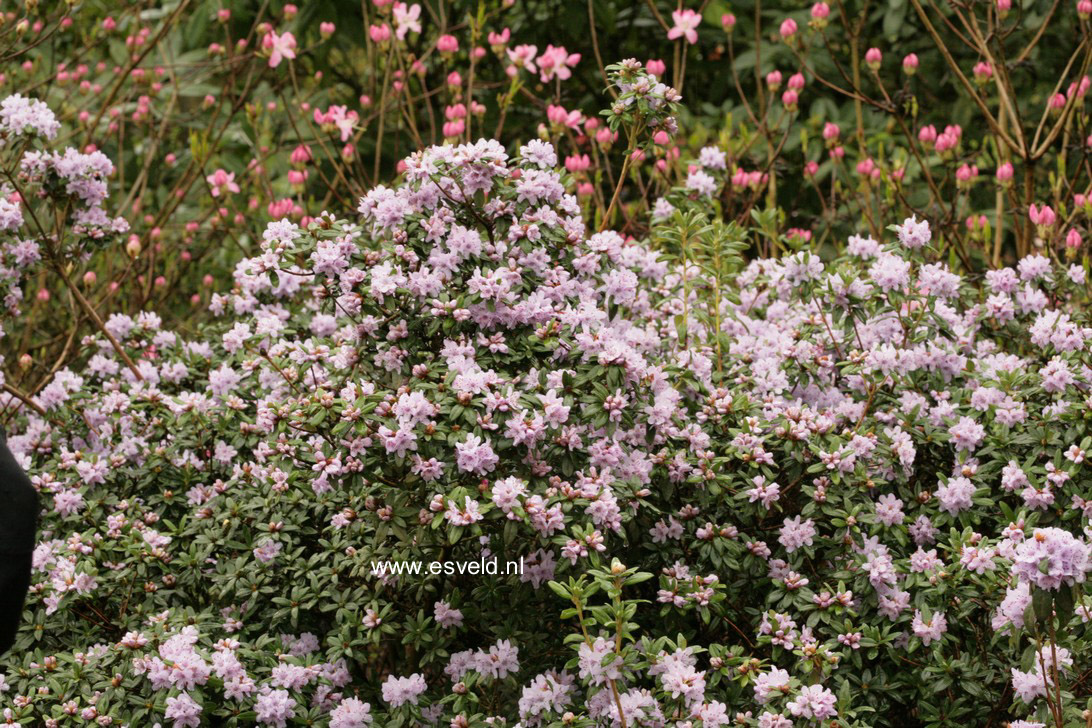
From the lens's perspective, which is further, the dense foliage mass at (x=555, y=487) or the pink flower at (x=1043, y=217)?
the pink flower at (x=1043, y=217)

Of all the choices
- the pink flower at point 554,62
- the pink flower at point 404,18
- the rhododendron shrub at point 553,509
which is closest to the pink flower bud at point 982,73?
the rhododendron shrub at point 553,509

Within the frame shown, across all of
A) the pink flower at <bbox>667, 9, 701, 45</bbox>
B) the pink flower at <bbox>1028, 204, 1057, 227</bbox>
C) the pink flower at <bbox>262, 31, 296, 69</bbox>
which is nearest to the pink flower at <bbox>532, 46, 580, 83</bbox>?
the pink flower at <bbox>667, 9, 701, 45</bbox>

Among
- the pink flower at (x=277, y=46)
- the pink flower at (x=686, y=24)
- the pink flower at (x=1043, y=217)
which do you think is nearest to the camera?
the pink flower at (x=1043, y=217)

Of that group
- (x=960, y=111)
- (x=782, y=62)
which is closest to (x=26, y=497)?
(x=782, y=62)

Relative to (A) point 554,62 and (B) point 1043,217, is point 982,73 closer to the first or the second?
(B) point 1043,217

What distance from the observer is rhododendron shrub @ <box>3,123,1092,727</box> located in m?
2.19

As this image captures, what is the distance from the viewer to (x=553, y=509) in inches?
84.2

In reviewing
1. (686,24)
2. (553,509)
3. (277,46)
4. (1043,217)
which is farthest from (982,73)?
(553,509)

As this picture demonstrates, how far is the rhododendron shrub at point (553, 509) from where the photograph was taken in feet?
7.17

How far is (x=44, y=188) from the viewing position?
3.14 meters

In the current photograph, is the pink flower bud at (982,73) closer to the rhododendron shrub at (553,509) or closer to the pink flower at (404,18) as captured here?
the rhododendron shrub at (553,509)

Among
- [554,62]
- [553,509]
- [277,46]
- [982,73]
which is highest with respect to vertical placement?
[277,46]

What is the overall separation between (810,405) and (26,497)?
72.9 inches

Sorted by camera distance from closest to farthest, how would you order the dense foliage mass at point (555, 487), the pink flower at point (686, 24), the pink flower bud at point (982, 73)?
1. the dense foliage mass at point (555, 487)
2. the pink flower bud at point (982, 73)
3. the pink flower at point (686, 24)
